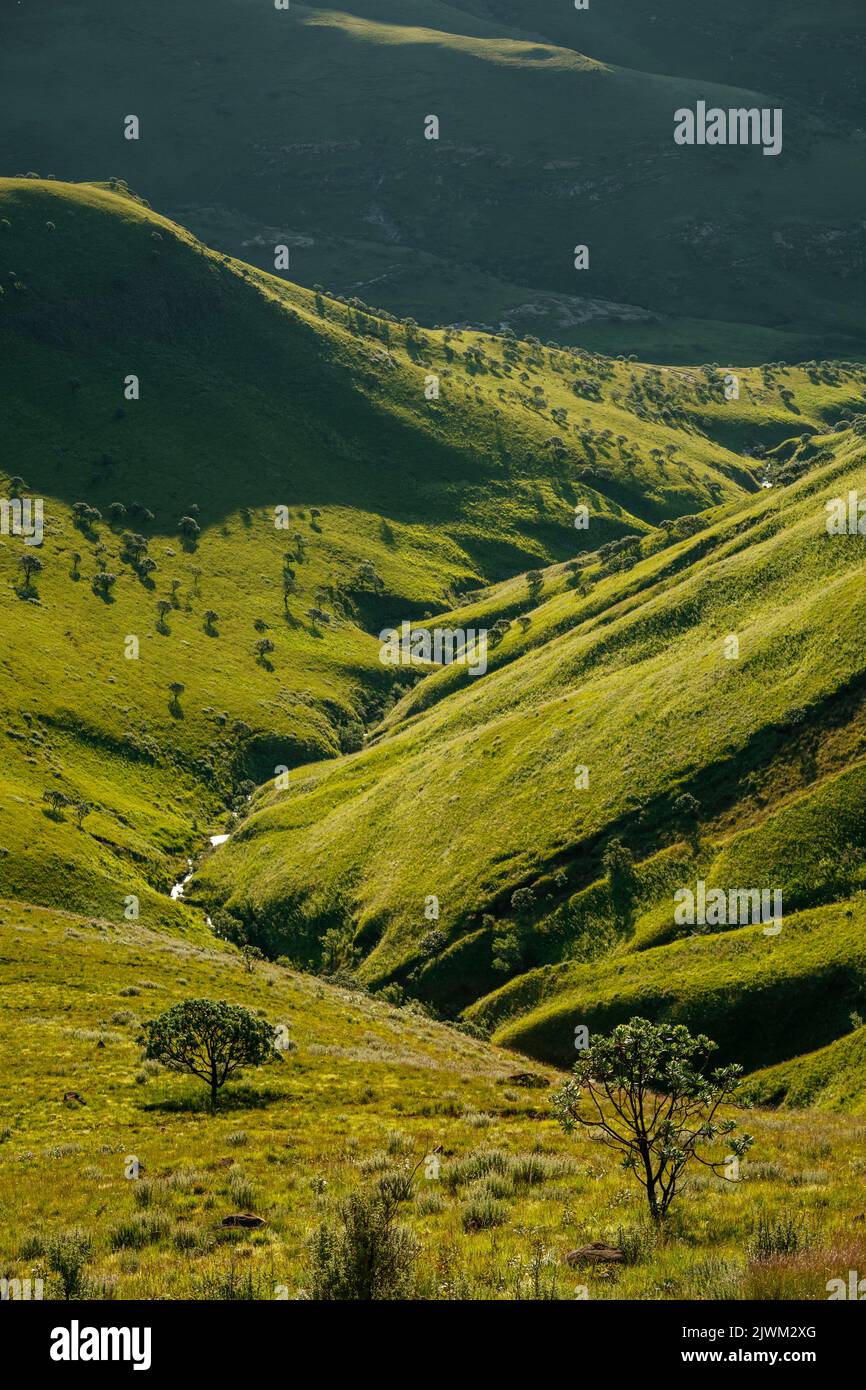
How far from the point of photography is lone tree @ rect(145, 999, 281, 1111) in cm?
4209

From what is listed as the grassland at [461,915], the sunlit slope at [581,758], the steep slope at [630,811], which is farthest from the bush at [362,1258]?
the sunlit slope at [581,758]

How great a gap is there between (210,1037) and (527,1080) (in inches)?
662

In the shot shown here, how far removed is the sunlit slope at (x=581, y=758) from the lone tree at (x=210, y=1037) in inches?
1135

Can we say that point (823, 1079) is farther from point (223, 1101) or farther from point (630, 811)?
point (630, 811)

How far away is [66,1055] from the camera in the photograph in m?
47.1

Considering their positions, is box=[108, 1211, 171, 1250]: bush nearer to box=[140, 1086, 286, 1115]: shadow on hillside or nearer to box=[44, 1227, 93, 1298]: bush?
box=[44, 1227, 93, 1298]: bush

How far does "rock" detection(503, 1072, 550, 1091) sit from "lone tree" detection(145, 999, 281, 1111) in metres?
12.8

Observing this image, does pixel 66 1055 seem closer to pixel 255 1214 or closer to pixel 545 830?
pixel 255 1214

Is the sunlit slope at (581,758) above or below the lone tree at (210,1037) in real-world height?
above

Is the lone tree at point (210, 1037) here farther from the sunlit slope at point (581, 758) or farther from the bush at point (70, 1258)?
the sunlit slope at point (581, 758)

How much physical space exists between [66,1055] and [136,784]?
87.6 m

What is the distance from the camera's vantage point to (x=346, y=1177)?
27562 millimetres

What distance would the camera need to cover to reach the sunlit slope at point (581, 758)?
230 feet
